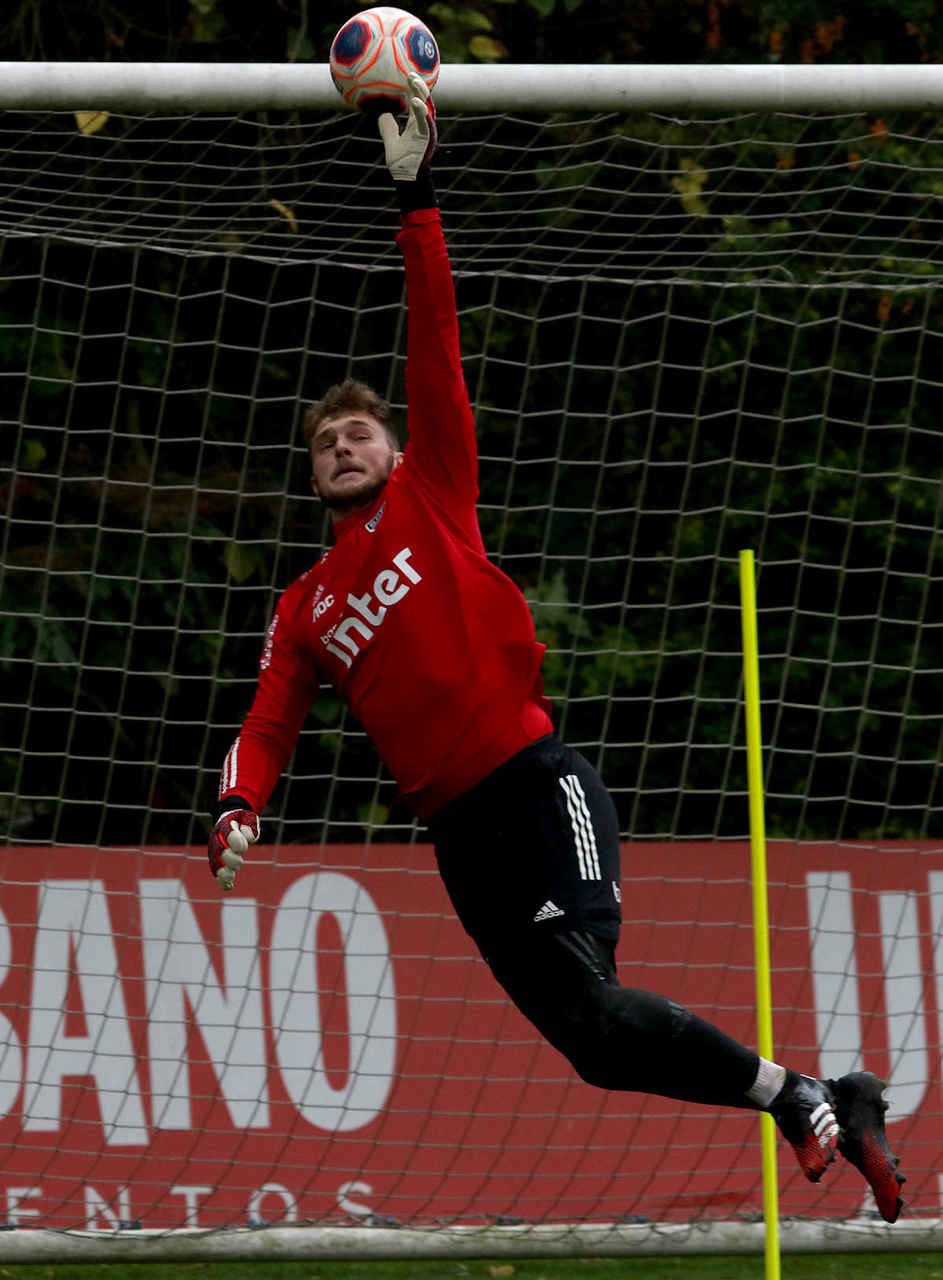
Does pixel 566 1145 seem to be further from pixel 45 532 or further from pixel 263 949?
pixel 45 532

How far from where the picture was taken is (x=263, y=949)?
491cm

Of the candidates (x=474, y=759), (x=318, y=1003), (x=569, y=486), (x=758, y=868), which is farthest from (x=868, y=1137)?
(x=569, y=486)

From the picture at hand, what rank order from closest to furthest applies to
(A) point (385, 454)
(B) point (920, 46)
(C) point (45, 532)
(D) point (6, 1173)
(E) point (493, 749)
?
(E) point (493, 749)
(A) point (385, 454)
(D) point (6, 1173)
(C) point (45, 532)
(B) point (920, 46)

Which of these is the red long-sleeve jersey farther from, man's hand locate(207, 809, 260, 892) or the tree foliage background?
the tree foliage background

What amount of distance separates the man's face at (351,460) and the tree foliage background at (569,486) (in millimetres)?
2288

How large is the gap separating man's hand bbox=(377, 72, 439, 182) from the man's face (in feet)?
2.07

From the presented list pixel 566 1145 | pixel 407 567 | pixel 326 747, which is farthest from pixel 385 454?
pixel 326 747

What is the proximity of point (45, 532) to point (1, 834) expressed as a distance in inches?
43.3

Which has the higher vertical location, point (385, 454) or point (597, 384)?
point (597, 384)

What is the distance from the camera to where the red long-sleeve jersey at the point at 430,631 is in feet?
11.2

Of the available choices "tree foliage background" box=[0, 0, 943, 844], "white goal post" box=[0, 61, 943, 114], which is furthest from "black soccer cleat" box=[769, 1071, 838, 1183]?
"tree foliage background" box=[0, 0, 943, 844]

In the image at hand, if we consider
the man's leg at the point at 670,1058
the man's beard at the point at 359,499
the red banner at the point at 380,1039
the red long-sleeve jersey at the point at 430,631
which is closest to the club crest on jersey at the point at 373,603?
the red long-sleeve jersey at the point at 430,631

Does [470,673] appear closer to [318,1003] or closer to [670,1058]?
[670,1058]

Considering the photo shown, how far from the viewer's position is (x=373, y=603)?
137 inches
